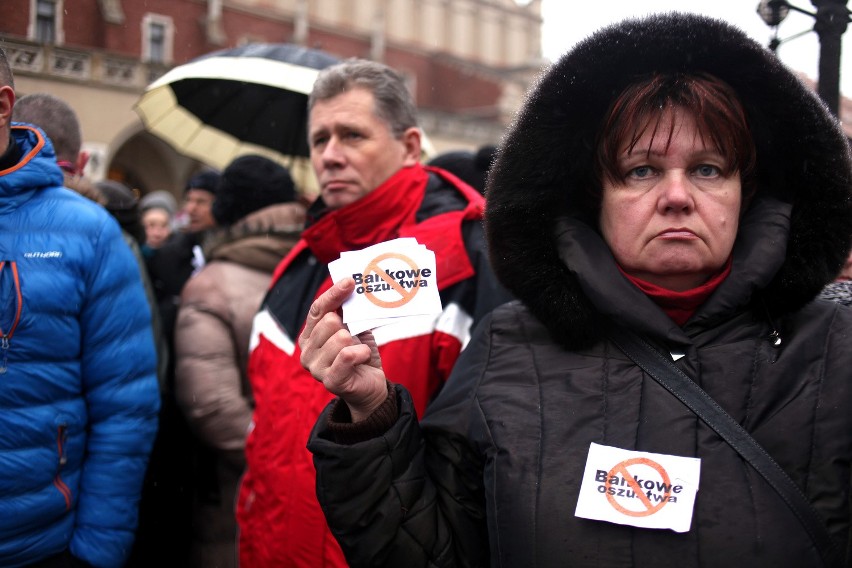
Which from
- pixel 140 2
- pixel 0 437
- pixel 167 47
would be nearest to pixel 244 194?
pixel 140 2

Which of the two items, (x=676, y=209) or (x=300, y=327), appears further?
(x=300, y=327)

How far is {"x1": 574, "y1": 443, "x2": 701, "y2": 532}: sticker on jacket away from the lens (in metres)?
1.46

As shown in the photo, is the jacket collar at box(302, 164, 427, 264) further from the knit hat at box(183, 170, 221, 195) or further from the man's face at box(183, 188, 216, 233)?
the knit hat at box(183, 170, 221, 195)

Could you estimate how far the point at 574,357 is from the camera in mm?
1688

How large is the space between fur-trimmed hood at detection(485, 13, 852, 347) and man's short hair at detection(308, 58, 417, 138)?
3.33 feet

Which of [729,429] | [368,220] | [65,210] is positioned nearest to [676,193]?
[729,429]

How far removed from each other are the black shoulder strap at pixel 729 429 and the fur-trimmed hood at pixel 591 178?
0.07 m

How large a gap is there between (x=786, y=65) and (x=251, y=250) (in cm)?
237

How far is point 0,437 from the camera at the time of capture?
233 cm

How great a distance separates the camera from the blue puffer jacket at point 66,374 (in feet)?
7.73

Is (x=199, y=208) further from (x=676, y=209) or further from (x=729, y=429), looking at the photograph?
(x=729, y=429)

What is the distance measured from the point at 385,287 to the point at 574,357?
435mm

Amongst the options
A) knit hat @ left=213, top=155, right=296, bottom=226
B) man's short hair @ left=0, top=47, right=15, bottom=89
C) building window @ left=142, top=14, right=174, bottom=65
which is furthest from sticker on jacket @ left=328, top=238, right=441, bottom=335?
building window @ left=142, top=14, right=174, bottom=65

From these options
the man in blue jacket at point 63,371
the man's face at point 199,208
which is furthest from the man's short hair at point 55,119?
the man's face at point 199,208
